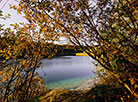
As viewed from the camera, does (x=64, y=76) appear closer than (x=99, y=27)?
No

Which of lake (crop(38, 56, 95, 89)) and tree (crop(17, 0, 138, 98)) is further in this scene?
lake (crop(38, 56, 95, 89))

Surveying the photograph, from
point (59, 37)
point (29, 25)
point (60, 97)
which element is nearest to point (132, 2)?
point (59, 37)

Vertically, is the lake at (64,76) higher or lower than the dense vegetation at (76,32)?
lower

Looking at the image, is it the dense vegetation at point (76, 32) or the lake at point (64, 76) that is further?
the lake at point (64, 76)

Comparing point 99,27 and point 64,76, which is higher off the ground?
point 99,27

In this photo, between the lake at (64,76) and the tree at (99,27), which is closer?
the tree at (99,27)

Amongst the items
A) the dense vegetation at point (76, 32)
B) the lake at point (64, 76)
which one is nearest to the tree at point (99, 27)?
the dense vegetation at point (76, 32)

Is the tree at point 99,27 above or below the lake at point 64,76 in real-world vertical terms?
above

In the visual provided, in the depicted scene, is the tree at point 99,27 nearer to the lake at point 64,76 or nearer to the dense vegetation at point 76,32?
the dense vegetation at point 76,32

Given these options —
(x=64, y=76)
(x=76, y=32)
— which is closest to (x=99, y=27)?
(x=76, y=32)

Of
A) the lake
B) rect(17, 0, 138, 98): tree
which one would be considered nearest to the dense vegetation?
rect(17, 0, 138, 98): tree

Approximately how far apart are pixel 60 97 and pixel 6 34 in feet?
12.2

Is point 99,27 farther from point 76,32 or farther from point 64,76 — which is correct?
point 64,76

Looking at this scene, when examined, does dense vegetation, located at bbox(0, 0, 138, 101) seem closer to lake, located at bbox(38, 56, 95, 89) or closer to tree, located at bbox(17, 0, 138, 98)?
tree, located at bbox(17, 0, 138, 98)
